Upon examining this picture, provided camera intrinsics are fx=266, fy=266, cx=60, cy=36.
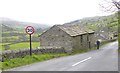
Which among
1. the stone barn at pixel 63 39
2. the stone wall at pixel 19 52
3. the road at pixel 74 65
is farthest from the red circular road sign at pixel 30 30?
the stone barn at pixel 63 39

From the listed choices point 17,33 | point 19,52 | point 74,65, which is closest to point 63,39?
point 19,52

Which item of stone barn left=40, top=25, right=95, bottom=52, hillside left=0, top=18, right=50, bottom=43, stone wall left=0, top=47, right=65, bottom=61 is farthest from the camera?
hillside left=0, top=18, right=50, bottom=43

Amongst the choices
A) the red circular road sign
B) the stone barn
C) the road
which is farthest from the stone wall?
the stone barn

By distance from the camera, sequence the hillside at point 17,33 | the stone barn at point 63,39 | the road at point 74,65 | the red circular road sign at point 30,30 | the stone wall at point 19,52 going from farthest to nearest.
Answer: the hillside at point 17,33 < the stone barn at point 63,39 < the red circular road sign at point 30,30 < the stone wall at point 19,52 < the road at point 74,65

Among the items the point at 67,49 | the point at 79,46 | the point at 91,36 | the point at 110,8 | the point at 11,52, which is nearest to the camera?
the point at 11,52

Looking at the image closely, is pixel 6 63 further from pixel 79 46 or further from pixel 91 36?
pixel 91 36

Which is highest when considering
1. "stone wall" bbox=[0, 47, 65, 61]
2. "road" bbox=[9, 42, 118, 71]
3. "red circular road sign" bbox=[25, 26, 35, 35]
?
"red circular road sign" bbox=[25, 26, 35, 35]

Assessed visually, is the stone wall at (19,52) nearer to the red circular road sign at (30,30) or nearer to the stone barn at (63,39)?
the red circular road sign at (30,30)

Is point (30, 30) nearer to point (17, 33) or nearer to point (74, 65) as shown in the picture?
point (74, 65)

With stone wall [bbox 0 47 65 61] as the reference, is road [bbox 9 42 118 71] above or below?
below

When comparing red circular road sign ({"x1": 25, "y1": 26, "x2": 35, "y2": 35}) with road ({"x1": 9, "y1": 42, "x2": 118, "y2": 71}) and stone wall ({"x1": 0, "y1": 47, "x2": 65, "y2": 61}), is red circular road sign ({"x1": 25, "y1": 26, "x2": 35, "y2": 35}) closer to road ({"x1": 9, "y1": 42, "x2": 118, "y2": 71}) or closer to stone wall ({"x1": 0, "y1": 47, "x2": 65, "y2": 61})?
stone wall ({"x1": 0, "y1": 47, "x2": 65, "y2": 61})

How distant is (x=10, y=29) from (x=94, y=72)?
96540 millimetres

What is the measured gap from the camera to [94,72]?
43.0 ft

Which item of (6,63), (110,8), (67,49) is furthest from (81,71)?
(67,49)
